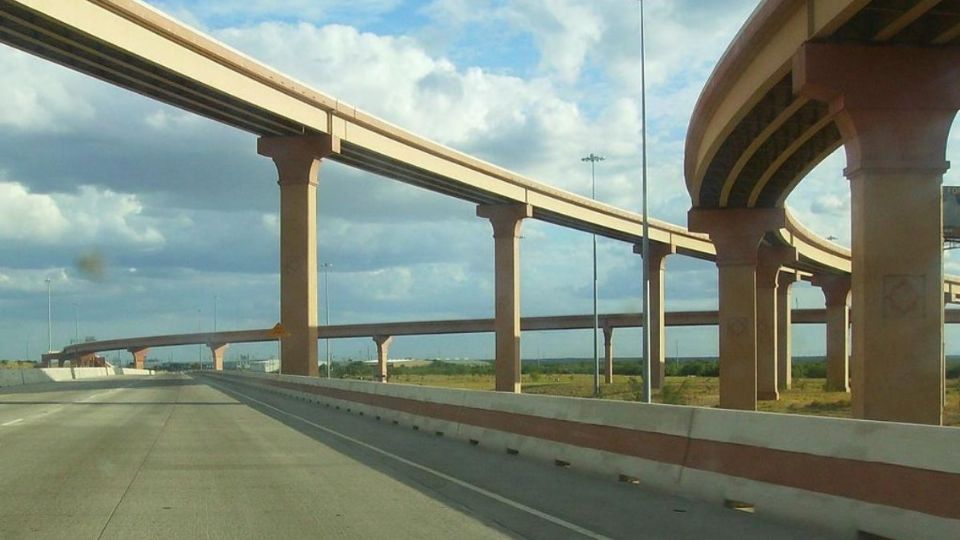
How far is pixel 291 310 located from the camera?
2050 inches

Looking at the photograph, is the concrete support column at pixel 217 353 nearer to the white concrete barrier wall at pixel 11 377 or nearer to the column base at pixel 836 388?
the white concrete barrier wall at pixel 11 377

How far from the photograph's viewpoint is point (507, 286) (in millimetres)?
67938

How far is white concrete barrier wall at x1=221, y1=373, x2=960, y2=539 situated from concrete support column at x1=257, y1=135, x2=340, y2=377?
3221 centimetres

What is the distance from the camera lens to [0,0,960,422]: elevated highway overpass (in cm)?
2820

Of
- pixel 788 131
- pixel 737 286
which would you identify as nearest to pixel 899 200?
pixel 788 131

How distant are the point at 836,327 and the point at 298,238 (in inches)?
2099

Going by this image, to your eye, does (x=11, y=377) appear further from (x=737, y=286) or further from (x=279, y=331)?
(x=737, y=286)

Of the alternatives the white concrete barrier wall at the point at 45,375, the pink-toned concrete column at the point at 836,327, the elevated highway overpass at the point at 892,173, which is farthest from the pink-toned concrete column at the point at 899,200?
the white concrete barrier wall at the point at 45,375

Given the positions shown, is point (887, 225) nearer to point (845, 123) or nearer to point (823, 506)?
point (845, 123)

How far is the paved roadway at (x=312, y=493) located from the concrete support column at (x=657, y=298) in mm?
63372

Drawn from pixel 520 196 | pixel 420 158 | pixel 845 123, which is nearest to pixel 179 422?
pixel 845 123

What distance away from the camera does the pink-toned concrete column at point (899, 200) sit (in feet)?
73.9

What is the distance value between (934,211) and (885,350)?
3030mm

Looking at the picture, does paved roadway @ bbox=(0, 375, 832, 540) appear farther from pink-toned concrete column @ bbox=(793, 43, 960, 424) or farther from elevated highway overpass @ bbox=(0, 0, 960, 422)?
elevated highway overpass @ bbox=(0, 0, 960, 422)
